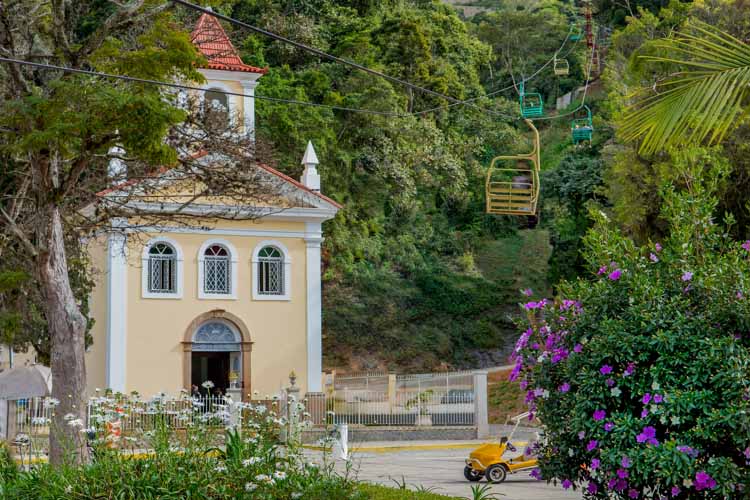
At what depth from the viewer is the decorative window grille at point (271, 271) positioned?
1305 inches

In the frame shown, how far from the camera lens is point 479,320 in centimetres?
5197

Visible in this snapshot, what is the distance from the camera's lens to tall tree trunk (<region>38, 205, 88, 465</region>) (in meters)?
15.5

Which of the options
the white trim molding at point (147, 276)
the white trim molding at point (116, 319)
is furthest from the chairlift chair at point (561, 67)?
the white trim molding at point (116, 319)

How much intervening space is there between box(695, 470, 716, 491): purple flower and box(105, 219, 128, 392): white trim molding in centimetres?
2440

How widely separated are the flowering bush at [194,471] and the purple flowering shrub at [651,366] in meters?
2.47

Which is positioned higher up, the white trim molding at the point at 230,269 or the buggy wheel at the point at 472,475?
the white trim molding at the point at 230,269

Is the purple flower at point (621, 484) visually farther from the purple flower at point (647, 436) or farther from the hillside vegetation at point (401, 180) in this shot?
the hillside vegetation at point (401, 180)

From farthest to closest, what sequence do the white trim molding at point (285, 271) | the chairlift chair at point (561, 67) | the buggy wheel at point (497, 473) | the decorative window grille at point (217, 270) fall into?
the white trim molding at point (285, 271), the decorative window grille at point (217, 270), the chairlift chair at point (561, 67), the buggy wheel at point (497, 473)

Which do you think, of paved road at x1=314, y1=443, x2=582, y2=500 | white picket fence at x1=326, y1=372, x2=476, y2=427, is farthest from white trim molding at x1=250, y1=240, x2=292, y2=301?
paved road at x1=314, y1=443, x2=582, y2=500

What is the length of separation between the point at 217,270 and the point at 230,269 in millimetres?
408

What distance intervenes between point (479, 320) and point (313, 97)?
1570cm

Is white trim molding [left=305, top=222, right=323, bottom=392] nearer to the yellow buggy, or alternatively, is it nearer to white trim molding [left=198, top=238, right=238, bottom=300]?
white trim molding [left=198, top=238, right=238, bottom=300]

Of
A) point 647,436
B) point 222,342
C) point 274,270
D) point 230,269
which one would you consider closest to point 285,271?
point 274,270

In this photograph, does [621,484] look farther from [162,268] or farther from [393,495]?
[162,268]
